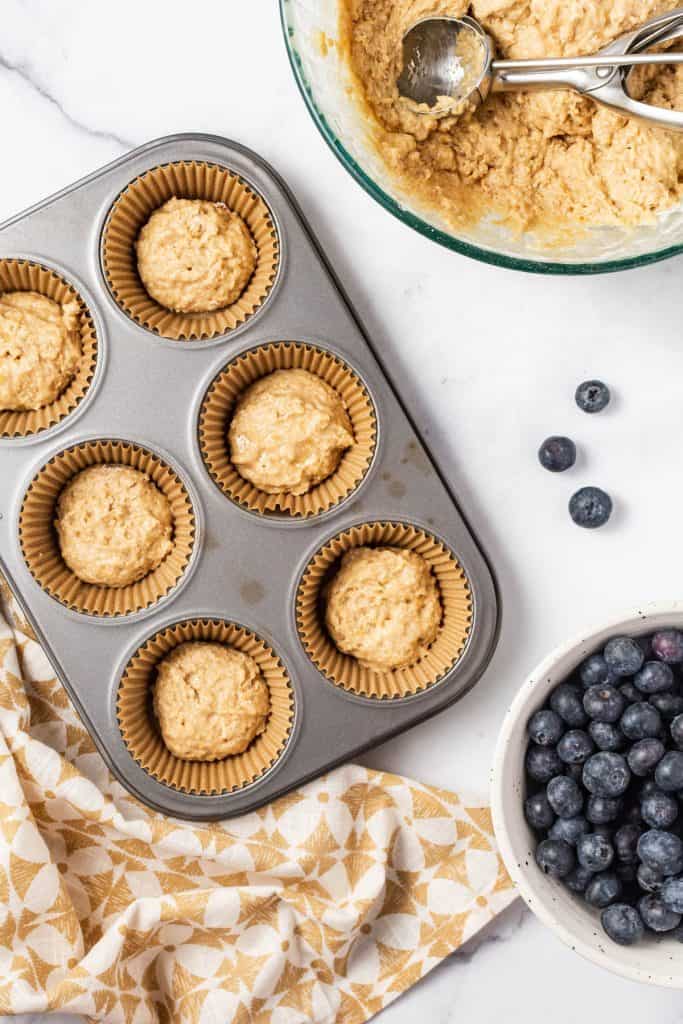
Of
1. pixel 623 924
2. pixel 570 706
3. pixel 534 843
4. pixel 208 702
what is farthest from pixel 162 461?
pixel 623 924

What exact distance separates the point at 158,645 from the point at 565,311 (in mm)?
1316

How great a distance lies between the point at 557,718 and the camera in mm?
2143

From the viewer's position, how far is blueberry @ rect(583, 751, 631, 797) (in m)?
2.09

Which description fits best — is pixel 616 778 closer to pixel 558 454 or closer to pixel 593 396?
pixel 558 454

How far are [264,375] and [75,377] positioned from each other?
1.50 feet

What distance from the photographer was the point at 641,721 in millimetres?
2096

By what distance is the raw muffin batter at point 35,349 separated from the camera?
2.31m

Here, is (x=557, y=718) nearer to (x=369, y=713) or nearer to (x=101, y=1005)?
(x=369, y=713)

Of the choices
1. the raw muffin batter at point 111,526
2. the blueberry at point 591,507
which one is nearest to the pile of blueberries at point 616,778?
the blueberry at point 591,507

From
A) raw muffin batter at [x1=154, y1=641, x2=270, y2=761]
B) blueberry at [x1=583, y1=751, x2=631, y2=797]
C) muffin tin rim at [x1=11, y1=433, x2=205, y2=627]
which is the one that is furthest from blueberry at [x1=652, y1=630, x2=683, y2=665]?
muffin tin rim at [x1=11, y1=433, x2=205, y2=627]

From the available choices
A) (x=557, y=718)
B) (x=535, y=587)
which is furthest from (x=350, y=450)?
(x=557, y=718)

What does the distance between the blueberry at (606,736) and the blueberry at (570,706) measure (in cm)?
3

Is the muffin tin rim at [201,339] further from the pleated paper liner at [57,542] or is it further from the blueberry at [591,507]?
the blueberry at [591,507]

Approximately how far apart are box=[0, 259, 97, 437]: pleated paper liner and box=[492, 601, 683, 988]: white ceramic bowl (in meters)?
1.24
